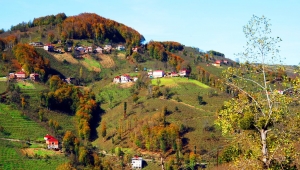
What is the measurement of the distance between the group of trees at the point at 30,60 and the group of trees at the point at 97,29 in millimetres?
21830

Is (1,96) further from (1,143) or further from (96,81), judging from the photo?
(96,81)

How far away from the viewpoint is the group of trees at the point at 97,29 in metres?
113

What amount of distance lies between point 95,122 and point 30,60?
21.9 metres

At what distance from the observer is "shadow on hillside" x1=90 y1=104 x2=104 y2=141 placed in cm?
6572

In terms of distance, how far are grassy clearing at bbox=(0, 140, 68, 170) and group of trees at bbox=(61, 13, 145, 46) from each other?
5835cm

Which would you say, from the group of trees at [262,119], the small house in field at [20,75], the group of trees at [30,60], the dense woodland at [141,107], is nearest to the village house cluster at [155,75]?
the dense woodland at [141,107]

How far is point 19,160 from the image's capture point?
159 feet

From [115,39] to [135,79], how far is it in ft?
133

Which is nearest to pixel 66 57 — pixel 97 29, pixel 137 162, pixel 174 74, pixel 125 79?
pixel 125 79

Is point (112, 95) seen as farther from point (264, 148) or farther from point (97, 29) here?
point (264, 148)

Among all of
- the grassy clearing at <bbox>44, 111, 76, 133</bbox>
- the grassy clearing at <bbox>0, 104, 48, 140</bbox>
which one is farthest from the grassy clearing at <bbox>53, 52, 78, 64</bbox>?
the grassy clearing at <bbox>0, 104, 48, 140</bbox>

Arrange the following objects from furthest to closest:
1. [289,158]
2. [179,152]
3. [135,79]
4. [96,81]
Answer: [96,81]
[135,79]
[179,152]
[289,158]

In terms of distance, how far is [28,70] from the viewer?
7825 cm

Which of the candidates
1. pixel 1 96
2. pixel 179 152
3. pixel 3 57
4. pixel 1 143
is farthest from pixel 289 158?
pixel 3 57
